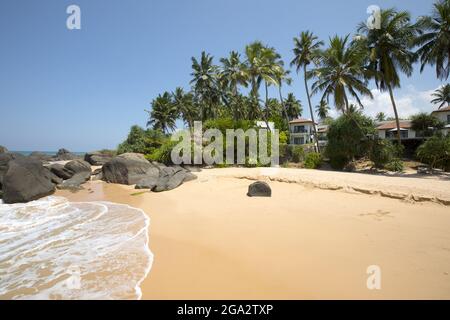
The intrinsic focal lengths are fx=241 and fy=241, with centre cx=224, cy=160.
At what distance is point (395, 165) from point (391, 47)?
35.2 ft

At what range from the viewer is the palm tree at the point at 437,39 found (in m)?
18.0

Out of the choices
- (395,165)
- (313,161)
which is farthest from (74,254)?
(395,165)

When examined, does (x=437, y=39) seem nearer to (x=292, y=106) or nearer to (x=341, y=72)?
(x=341, y=72)

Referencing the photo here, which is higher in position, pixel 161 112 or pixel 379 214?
pixel 161 112

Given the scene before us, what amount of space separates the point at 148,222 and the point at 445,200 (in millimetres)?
9868

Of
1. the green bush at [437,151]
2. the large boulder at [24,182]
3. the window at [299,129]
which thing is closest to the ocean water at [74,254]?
the large boulder at [24,182]

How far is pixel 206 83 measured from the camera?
36656 mm

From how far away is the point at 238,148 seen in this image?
22.7 meters

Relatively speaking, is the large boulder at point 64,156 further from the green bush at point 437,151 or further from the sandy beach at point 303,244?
the green bush at point 437,151

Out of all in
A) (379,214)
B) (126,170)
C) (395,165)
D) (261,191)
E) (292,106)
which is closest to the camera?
(379,214)

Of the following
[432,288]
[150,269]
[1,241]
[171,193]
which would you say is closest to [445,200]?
[432,288]

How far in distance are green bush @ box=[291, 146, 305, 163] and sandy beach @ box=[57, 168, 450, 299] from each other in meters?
15.4

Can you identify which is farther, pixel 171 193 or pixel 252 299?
pixel 171 193

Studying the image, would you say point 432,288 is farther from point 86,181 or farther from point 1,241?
point 86,181
